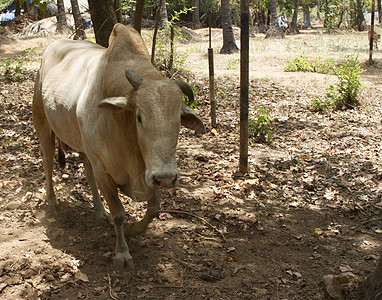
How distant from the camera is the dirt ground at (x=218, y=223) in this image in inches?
122

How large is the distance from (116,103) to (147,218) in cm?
120

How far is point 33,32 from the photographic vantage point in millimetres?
20484

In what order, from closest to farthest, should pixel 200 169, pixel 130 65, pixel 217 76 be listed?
pixel 130 65 → pixel 200 169 → pixel 217 76

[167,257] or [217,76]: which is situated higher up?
[217,76]

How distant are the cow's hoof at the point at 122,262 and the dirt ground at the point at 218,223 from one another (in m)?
0.06

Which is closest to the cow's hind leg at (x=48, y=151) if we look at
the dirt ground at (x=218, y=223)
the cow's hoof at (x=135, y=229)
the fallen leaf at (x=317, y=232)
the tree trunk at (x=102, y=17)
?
the dirt ground at (x=218, y=223)

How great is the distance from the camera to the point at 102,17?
5.30 metres

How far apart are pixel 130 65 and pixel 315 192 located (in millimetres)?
2707

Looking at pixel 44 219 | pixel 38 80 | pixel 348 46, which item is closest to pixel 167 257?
pixel 44 219

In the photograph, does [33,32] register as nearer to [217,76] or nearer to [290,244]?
[217,76]

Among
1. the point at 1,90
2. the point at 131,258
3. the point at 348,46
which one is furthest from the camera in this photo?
the point at 348,46

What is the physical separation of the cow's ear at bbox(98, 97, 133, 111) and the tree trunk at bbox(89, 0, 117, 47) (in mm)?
2953

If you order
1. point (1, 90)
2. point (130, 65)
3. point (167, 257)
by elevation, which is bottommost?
point (167, 257)

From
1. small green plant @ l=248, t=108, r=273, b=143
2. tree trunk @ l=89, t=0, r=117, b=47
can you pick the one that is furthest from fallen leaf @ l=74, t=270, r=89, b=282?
small green plant @ l=248, t=108, r=273, b=143
